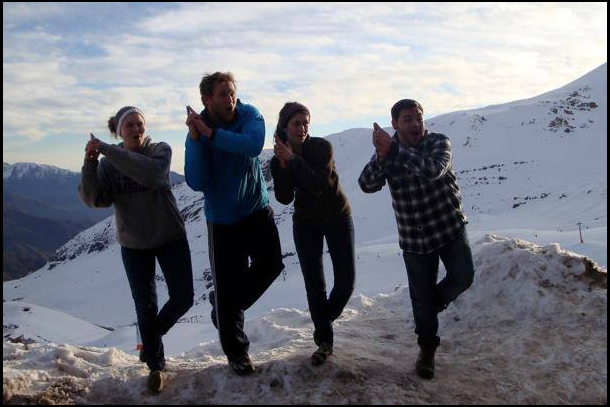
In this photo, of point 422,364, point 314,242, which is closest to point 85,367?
point 314,242

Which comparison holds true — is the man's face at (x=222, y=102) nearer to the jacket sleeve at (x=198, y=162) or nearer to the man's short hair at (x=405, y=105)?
the jacket sleeve at (x=198, y=162)

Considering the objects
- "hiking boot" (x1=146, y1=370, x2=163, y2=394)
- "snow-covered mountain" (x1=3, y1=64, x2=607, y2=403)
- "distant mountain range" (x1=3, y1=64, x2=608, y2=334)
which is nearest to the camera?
"hiking boot" (x1=146, y1=370, x2=163, y2=394)

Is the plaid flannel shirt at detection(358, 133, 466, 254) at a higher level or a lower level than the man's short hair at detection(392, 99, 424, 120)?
lower

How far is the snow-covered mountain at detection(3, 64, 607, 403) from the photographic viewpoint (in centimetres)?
476

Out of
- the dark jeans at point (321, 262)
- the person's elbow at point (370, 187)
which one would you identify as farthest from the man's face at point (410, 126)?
the dark jeans at point (321, 262)

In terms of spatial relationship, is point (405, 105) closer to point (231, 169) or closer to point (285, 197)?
point (285, 197)

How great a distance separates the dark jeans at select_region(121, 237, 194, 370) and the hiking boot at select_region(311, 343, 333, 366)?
119 centimetres

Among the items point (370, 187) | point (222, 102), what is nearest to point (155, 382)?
point (222, 102)

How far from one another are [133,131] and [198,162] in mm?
743

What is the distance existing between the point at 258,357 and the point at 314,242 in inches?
55.2

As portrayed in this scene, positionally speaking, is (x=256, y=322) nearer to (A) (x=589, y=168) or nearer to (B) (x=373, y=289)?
(B) (x=373, y=289)

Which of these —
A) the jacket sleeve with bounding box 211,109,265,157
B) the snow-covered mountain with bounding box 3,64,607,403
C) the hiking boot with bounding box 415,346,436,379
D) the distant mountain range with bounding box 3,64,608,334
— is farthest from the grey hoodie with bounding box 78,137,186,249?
the distant mountain range with bounding box 3,64,608,334

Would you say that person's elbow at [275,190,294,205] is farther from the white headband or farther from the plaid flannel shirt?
the white headband

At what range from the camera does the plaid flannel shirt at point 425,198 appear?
4309mm
